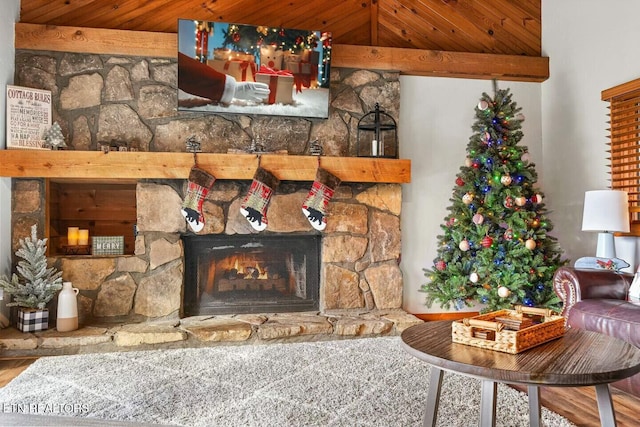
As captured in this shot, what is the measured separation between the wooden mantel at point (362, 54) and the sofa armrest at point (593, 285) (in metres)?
2.00

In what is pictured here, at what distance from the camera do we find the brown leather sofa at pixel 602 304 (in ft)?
7.44

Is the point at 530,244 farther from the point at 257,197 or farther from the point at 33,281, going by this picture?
the point at 33,281

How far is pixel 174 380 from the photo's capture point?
248 centimetres

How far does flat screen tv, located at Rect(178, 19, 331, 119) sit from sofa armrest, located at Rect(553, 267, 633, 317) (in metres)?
2.03

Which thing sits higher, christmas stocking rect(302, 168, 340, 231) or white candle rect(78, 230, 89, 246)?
christmas stocking rect(302, 168, 340, 231)

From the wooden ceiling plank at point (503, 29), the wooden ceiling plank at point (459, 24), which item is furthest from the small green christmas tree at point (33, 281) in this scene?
the wooden ceiling plank at point (503, 29)

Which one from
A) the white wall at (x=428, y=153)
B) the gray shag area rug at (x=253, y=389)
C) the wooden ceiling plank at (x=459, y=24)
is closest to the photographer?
the gray shag area rug at (x=253, y=389)

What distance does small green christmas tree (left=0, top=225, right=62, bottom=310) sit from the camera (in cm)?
313

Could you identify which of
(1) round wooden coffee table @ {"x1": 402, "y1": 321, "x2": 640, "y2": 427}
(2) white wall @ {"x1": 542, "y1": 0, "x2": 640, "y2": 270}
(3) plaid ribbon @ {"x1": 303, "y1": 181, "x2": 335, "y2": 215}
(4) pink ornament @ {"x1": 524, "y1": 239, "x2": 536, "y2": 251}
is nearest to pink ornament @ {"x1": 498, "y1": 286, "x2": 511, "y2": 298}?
(4) pink ornament @ {"x1": 524, "y1": 239, "x2": 536, "y2": 251}

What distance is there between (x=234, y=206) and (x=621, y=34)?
10.2ft

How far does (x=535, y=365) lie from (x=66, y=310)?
9.47 feet

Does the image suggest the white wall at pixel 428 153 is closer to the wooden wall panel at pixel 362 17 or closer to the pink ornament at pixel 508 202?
the wooden wall panel at pixel 362 17

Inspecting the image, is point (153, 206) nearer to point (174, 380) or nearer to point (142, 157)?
point (142, 157)

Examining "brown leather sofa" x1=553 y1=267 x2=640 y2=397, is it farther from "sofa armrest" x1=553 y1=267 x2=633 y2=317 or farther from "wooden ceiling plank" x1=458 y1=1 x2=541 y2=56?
"wooden ceiling plank" x1=458 y1=1 x2=541 y2=56
